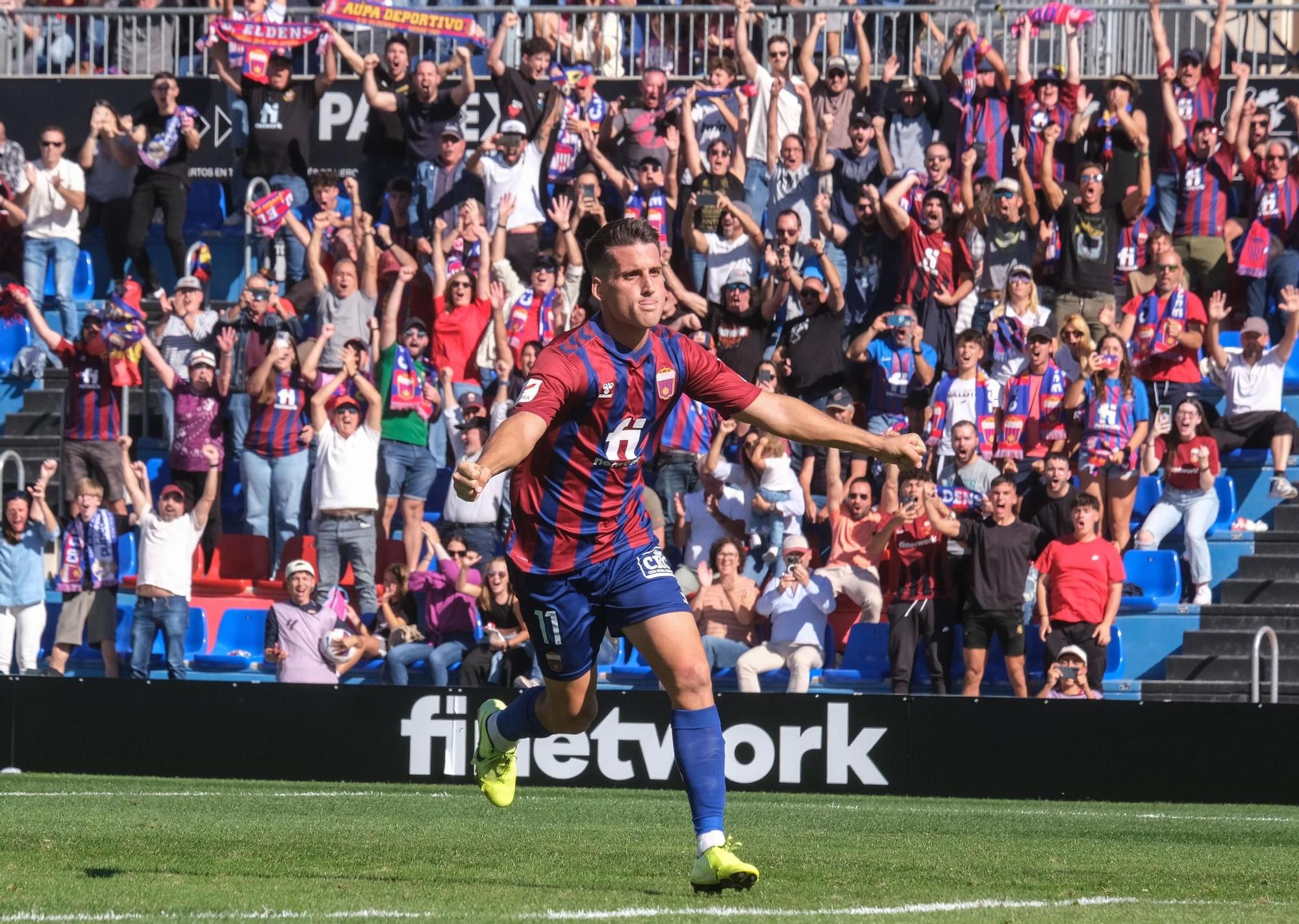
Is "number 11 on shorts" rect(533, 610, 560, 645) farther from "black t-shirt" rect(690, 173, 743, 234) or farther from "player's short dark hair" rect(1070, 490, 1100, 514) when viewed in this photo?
"black t-shirt" rect(690, 173, 743, 234)

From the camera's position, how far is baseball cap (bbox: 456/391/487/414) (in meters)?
15.9

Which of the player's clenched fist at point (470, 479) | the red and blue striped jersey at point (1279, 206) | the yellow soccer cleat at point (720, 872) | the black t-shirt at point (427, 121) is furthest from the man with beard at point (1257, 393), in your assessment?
the player's clenched fist at point (470, 479)

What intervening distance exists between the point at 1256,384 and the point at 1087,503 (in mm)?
2812

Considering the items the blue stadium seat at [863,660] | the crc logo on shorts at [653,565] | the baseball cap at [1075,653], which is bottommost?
the blue stadium seat at [863,660]

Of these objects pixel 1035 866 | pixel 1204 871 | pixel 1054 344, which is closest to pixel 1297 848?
pixel 1204 871

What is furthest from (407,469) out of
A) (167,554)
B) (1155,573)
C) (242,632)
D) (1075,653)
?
(1155,573)

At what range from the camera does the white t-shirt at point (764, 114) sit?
58.1 feet

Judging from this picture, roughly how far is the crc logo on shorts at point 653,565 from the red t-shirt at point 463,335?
34.1 ft

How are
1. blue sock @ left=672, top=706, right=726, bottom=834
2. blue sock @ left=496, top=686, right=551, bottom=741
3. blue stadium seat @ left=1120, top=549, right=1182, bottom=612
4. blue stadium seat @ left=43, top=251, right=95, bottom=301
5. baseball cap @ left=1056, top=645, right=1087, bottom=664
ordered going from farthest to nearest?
blue stadium seat @ left=43, top=251, right=95, bottom=301, blue stadium seat @ left=1120, top=549, right=1182, bottom=612, baseball cap @ left=1056, top=645, right=1087, bottom=664, blue sock @ left=496, top=686, right=551, bottom=741, blue sock @ left=672, top=706, right=726, bottom=834

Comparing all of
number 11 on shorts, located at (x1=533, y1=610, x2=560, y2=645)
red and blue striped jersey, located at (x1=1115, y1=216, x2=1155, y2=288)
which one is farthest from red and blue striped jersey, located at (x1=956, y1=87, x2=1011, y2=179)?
number 11 on shorts, located at (x1=533, y1=610, x2=560, y2=645)

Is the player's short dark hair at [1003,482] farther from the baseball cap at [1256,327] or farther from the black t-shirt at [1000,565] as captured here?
the baseball cap at [1256,327]

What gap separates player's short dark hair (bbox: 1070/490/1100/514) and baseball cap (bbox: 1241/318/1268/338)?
274 centimetres

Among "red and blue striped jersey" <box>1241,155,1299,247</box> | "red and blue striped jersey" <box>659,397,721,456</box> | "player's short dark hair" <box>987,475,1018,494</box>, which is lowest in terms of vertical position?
"player's short dark hair" <box>987,475,1018,494</box>

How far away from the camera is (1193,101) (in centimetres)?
1798
